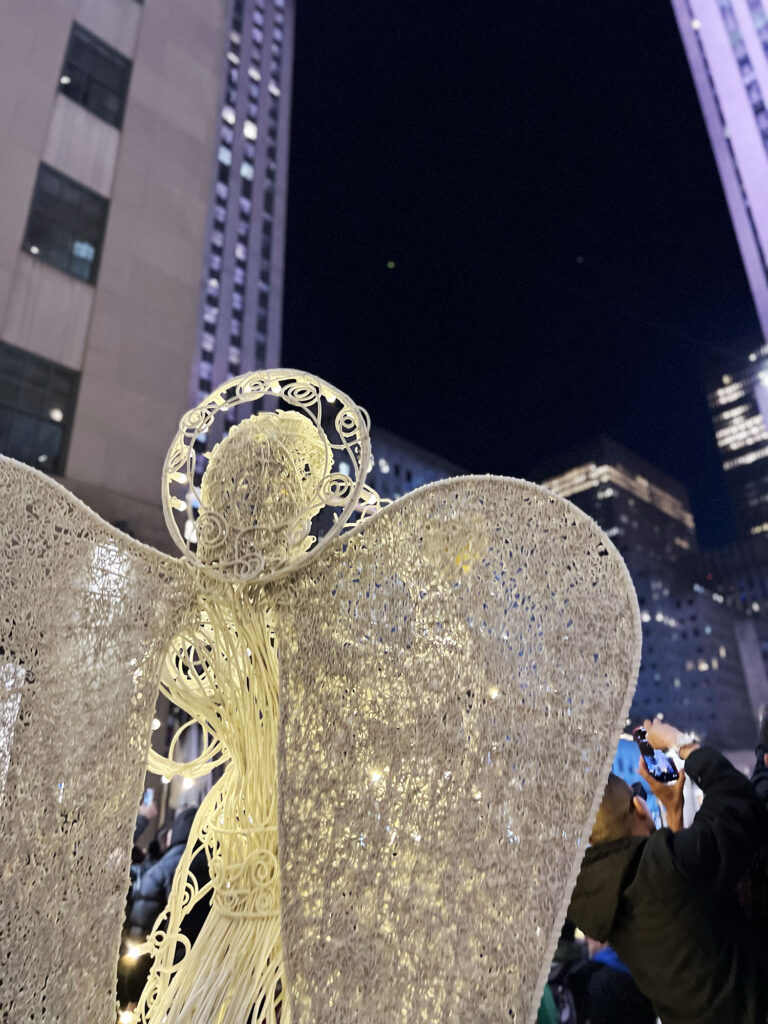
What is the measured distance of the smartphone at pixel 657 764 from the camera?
1.89 m

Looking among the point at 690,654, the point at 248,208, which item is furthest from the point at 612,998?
the point at 248,208

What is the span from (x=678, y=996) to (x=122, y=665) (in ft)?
5.10

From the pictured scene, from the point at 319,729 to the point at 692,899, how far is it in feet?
→ 3.15

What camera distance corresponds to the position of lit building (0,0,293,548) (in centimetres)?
837

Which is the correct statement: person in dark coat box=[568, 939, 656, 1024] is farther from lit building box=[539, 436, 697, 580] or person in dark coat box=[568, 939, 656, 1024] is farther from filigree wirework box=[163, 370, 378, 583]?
lit building box=[539, 436, 697, 580]

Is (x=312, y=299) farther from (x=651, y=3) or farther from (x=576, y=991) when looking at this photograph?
(x=576, y=991)

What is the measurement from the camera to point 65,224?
30.1ft

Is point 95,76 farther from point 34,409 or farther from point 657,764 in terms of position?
point 657,764

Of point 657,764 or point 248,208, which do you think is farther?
point 248,208

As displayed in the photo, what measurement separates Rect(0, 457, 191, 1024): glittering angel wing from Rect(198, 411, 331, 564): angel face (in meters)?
0.16

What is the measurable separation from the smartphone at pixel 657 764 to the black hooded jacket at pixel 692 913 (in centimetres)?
36

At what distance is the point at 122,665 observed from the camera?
1.94 meters

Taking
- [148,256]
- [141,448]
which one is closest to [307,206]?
[148,256]

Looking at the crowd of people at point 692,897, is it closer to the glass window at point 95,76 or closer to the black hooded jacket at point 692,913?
the black hooded jacket at point 692,913
